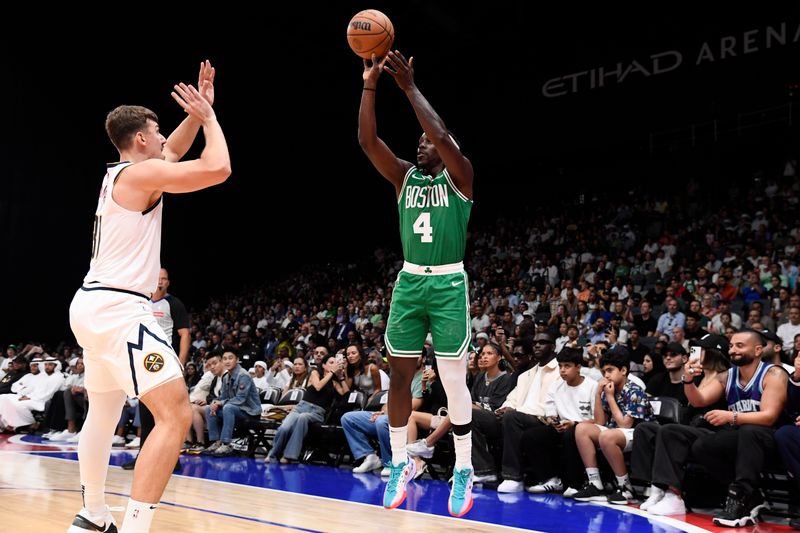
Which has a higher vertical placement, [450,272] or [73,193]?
[73,193]

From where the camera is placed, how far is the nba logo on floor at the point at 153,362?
10.5 feet

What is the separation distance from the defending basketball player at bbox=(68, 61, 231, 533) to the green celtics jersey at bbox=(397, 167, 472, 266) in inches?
56.4

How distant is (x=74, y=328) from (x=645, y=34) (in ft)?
53.9

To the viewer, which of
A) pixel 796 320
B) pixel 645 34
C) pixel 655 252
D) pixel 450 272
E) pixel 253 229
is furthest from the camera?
pixel 253 229

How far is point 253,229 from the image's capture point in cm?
2359

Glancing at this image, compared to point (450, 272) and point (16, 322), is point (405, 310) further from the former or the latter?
point (16, 322)

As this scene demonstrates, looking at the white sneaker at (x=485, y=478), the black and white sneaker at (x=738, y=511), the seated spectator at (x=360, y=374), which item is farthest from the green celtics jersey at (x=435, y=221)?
the seated spectator at (x=360, y=374)

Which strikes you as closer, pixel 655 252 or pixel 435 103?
pixel 655 252

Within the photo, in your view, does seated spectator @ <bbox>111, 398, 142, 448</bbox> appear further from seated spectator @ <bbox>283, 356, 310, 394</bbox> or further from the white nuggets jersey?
the white nuggets jersey

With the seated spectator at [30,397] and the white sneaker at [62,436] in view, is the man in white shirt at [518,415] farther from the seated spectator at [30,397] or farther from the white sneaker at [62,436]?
Answer: the seated spectator at [30,397]

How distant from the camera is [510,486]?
673 centimetres

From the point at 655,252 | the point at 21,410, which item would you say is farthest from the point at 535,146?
the point at 21,410

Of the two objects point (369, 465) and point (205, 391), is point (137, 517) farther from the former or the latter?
point (205, 391)

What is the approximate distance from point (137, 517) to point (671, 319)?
906 cm
